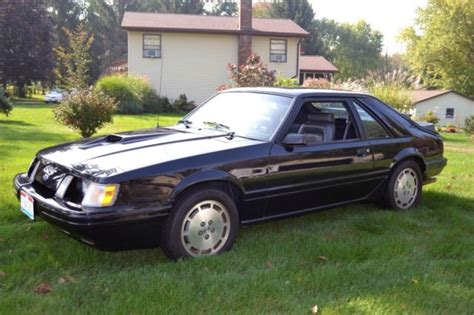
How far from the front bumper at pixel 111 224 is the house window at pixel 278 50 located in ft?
87.4

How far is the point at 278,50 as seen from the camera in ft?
97.4

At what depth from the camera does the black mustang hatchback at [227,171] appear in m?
3.65

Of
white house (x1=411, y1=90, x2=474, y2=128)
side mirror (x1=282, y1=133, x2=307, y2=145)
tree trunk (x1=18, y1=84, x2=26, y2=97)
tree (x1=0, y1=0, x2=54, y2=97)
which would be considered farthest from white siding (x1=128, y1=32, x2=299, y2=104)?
side mirror (x1=282, y1=133, x2=307, y2=145)

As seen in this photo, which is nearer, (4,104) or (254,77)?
(4,104)

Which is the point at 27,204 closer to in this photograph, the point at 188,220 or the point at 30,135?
the point at 188,220

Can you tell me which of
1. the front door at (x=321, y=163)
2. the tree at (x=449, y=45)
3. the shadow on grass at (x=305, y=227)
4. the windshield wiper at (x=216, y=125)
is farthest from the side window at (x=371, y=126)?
the tree at (x=449, y=45)

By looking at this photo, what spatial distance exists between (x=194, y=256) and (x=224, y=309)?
83 cm

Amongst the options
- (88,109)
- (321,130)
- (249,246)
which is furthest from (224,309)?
(88,109)

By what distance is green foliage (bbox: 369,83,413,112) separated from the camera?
1675 centimetres

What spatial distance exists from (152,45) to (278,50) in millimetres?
7364

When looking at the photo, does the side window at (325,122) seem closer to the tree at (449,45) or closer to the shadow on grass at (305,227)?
the shadow on grass at (305,227)

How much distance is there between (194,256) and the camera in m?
3.97

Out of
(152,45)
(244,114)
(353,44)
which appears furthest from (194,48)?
(353,44)

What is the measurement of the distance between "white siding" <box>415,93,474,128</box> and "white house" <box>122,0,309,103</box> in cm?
1416
